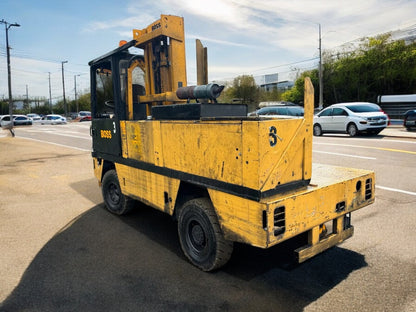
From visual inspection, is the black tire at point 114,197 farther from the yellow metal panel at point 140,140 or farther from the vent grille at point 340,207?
the vent grille at point 340,207

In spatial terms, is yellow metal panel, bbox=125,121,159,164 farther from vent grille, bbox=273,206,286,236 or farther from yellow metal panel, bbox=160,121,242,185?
vent grille, bbox=273,206,286,236

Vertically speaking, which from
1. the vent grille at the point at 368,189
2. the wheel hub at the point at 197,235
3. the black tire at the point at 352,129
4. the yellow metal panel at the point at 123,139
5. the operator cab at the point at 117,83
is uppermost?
the operator cab at the point at 117,83

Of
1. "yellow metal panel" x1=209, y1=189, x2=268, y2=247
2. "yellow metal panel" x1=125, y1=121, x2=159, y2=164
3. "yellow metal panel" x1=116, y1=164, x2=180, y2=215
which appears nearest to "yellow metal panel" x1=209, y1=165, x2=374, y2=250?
"yellow metal panel" x1=209, y1=189, x2=268, y2=247

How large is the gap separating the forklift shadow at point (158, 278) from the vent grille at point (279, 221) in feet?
2.28

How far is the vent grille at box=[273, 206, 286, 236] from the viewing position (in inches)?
116

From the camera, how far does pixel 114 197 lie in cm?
593

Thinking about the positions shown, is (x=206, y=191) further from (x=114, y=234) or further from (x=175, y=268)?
(x=114, y=234)

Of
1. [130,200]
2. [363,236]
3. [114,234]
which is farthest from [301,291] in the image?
[130,200]

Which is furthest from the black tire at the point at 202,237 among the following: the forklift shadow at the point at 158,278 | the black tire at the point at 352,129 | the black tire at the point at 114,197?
the black tire at the point at 352,129

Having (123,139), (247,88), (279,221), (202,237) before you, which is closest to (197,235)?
(202,237)

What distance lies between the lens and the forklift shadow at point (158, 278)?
3109mm

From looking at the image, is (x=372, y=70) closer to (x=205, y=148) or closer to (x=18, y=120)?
(x=205, y=148)

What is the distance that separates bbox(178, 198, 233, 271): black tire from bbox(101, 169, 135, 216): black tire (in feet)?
6.28

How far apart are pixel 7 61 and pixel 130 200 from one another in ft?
103
